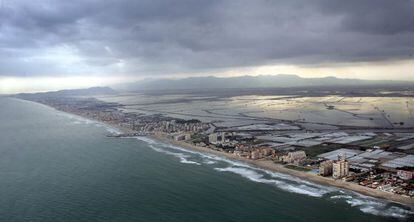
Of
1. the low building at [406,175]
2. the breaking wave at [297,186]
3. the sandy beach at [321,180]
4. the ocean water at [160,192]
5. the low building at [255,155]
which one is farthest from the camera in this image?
the low building at [255,155]

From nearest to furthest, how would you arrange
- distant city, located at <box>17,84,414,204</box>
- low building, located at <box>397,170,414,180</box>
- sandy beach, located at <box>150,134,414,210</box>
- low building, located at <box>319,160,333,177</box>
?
sandy beach, located at <box>150,134,414,210</box>, low building, located at <box>397,170,414,180</box>, distant city, located at <box>17,84,414,204</box>, low building, located at <box>319,160,333,177</box>

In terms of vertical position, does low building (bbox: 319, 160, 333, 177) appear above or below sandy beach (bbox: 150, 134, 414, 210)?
above

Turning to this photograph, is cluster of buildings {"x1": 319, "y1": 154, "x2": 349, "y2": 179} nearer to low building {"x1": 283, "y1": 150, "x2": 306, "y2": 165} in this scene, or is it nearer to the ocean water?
the ocean water

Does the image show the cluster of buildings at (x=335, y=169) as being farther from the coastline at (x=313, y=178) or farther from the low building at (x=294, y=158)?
the low building at (x=294, y=158)

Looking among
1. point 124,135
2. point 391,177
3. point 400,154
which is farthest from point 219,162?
point 124,135

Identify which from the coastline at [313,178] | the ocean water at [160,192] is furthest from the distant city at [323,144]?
the ocean water at [160,192]

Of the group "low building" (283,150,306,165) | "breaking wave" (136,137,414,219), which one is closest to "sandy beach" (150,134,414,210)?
"breaking wave" (136,137,414,219)

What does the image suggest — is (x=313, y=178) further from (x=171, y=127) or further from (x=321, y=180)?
(x=171, y=127)

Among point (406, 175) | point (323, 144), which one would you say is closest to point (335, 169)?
point (406, 175)
